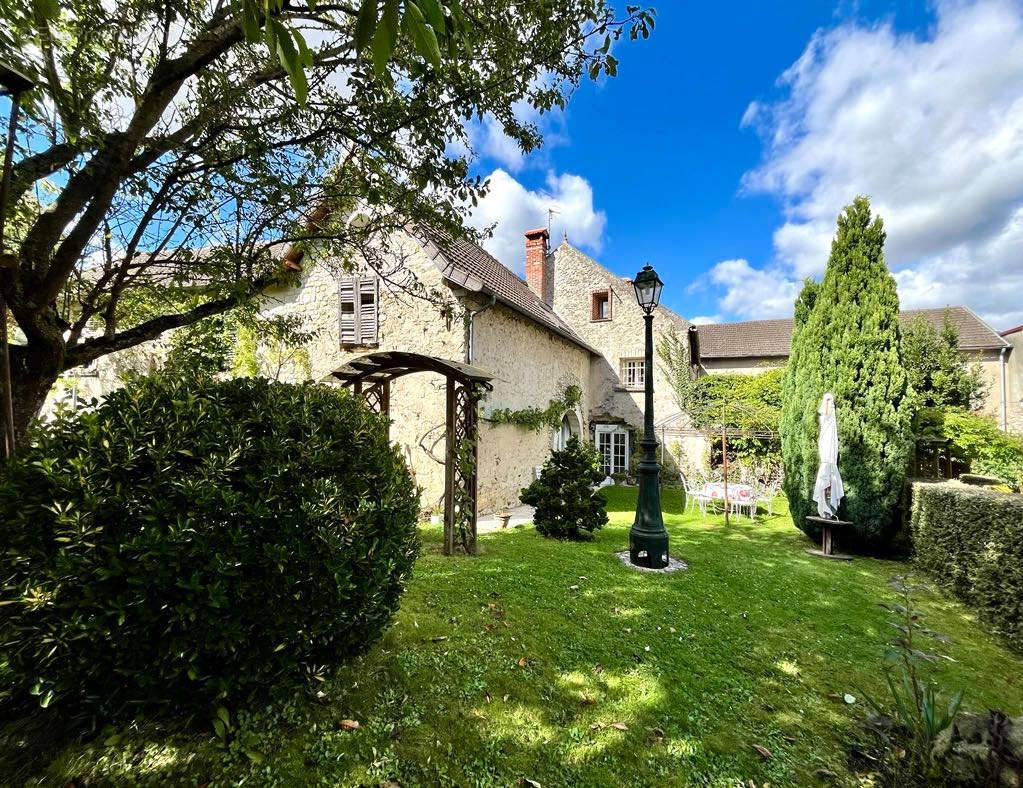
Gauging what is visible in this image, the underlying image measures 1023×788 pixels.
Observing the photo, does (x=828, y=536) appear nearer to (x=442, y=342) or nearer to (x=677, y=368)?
(x=442, y=342)

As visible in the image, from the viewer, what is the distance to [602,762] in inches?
95.6

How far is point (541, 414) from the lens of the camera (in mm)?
12242

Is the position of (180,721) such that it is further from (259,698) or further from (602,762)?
(602,762)

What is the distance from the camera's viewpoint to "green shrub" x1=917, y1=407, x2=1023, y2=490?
949 cm

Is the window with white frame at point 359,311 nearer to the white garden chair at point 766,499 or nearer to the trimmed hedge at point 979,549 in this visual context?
the trimmed hedge at point 979,549

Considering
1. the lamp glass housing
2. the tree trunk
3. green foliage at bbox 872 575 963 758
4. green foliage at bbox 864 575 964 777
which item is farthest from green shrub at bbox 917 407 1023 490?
the tree trunk

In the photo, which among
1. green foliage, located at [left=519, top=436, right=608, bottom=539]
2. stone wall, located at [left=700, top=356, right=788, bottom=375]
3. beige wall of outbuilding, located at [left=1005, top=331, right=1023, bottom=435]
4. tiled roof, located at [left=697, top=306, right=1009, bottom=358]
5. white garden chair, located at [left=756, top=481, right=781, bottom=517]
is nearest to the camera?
green foliage, located at [left=519, top=436, right=608, bottom=539]

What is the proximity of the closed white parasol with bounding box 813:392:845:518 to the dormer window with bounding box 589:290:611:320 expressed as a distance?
10949mm

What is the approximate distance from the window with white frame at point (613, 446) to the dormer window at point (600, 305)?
177 inches

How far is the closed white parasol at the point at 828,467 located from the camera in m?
7.11

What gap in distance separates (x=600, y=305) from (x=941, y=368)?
11.1 meters

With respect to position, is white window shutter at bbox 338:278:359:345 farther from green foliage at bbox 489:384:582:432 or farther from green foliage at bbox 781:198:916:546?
green foliage at bbox 781:198:916:546

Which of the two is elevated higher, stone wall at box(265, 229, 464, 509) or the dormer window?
the dormer window

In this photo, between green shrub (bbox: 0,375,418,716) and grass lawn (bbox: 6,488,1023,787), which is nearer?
green shrub (bbox: 0,375,418,716)
